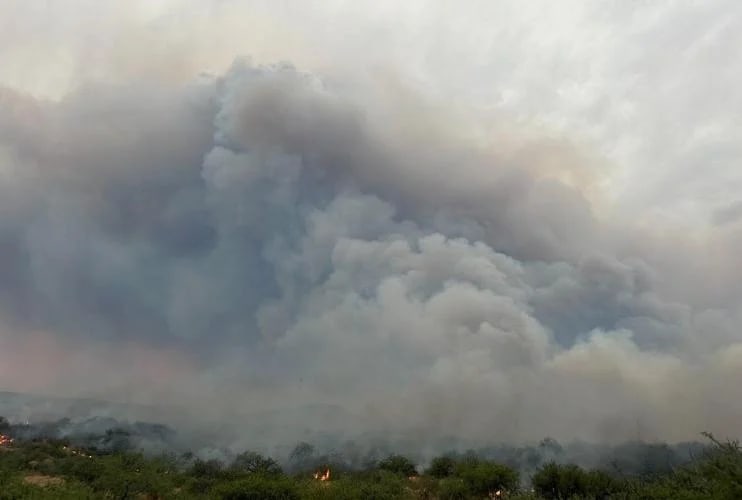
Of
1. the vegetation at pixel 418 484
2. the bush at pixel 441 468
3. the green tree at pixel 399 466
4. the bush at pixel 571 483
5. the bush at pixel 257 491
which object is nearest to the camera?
the vegetation at pixel 418 484

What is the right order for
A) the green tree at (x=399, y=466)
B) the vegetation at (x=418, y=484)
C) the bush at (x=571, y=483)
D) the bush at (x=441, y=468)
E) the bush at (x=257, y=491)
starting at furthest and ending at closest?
the green tree at (x=399, y=466) < the bush at (x=441, y=468) < the bush at (x=257, y=491) < the bush at (x=571, y=483) < the vegetation at (x=418, y=484)

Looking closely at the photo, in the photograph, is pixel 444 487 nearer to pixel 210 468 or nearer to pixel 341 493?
pixel 341 493

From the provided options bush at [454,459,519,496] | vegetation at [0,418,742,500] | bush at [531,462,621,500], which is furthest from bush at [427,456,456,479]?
bush at [531,462,621,500]

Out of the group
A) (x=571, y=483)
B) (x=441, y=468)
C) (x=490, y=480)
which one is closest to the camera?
(x=571, y=483)

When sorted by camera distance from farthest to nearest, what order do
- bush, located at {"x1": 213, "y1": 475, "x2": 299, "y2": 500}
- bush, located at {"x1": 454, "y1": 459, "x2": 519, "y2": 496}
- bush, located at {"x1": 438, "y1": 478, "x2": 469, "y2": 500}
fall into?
bush, located at {"x1": 454, "y1": 459, "x2": 519, "y2": 496}, bush, located at {"x1": 438, "y1": 478, "x2": 469, "y2": 500}, bush, located at {"x1": 213, "y1": 475, "x2": 299, "y2": 500}

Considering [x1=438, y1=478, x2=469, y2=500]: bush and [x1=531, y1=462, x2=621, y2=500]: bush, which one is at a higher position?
[x1=531, y1=462, x2=621, y2=500]: bush

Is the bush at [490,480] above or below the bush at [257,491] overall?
above

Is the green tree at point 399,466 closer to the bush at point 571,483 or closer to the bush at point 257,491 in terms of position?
the bush at point 571,483

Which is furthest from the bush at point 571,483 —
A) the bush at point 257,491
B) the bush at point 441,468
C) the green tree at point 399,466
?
the green tree at point 399,466

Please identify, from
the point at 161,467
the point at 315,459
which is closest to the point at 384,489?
the point at 161,467

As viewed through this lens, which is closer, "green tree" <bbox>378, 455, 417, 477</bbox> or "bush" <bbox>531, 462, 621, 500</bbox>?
"bush" <bbox>531, 462, 621, 500</bbox>

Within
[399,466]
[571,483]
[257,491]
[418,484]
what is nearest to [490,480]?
[571,483]

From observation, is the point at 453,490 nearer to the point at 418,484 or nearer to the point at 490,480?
the point at 490,480

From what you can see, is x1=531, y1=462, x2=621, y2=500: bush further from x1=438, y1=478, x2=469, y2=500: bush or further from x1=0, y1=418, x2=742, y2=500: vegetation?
x1=438, y1=478, x2=469, y2=500: bush
